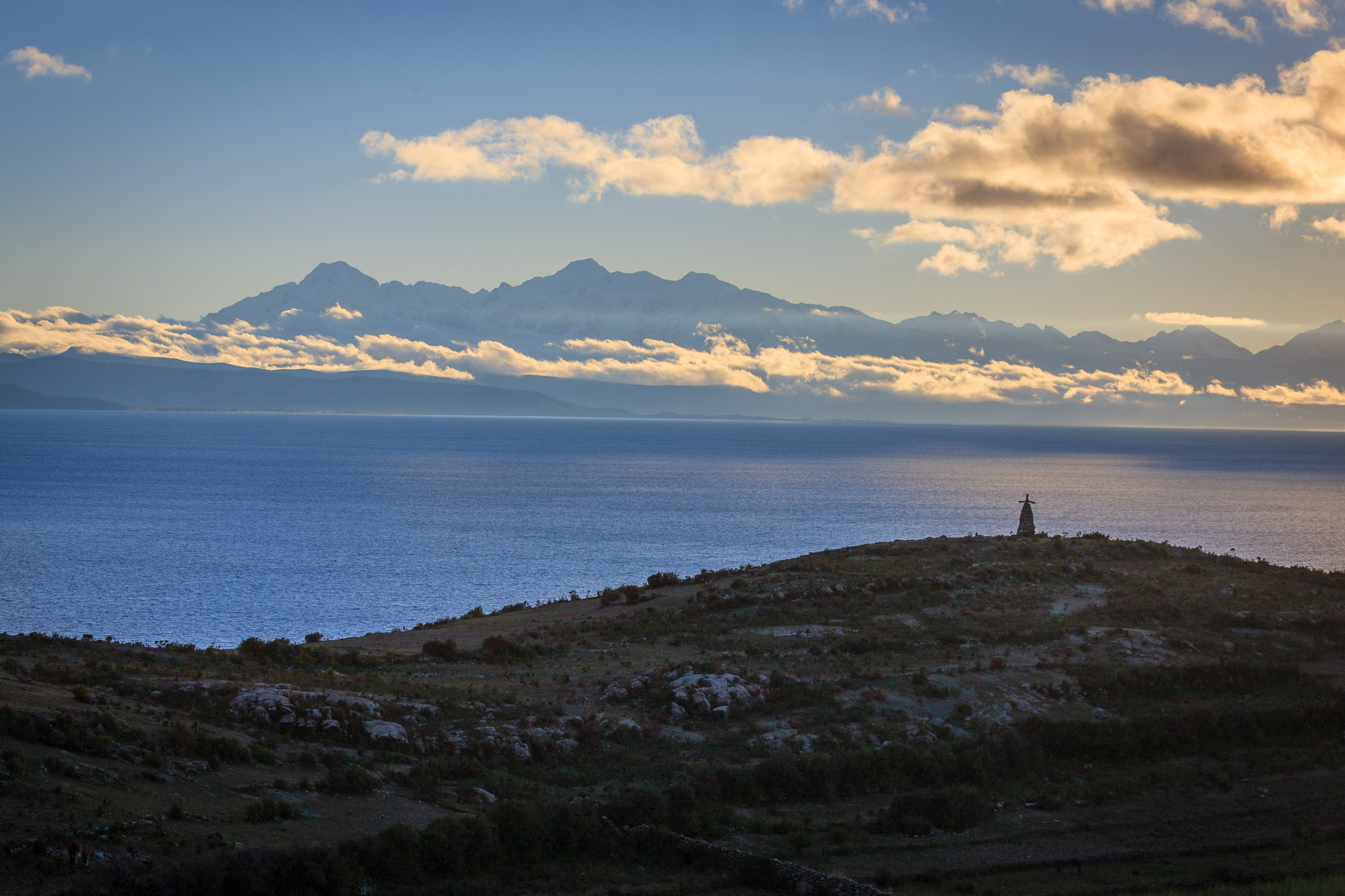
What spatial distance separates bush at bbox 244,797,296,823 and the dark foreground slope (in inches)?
2.6

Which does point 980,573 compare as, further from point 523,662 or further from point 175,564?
point 175,564

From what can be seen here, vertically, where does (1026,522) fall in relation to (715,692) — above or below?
above

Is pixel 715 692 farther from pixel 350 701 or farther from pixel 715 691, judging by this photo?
pixel 350 701

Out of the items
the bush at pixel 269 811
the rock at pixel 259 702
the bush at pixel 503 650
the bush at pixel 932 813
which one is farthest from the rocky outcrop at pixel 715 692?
the bush at pixel 269 811

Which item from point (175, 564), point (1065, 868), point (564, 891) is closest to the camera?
point (564, 891)

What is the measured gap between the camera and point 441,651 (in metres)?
37.1

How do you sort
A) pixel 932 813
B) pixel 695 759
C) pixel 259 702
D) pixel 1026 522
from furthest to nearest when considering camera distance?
pixel 1026 522 < pixel 695 759 < pixel 259 702 < pixel 932 813

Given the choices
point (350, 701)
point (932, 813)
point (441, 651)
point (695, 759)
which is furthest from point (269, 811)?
point (441, 651)

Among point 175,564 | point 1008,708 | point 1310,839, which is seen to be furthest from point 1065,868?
point 175,564

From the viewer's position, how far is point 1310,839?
20.6 meters

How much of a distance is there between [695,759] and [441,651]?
52.9 feet

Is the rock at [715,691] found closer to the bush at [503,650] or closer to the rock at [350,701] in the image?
the bush at [503,650]

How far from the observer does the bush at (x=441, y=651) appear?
120 ft

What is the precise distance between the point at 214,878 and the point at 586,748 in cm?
1172
